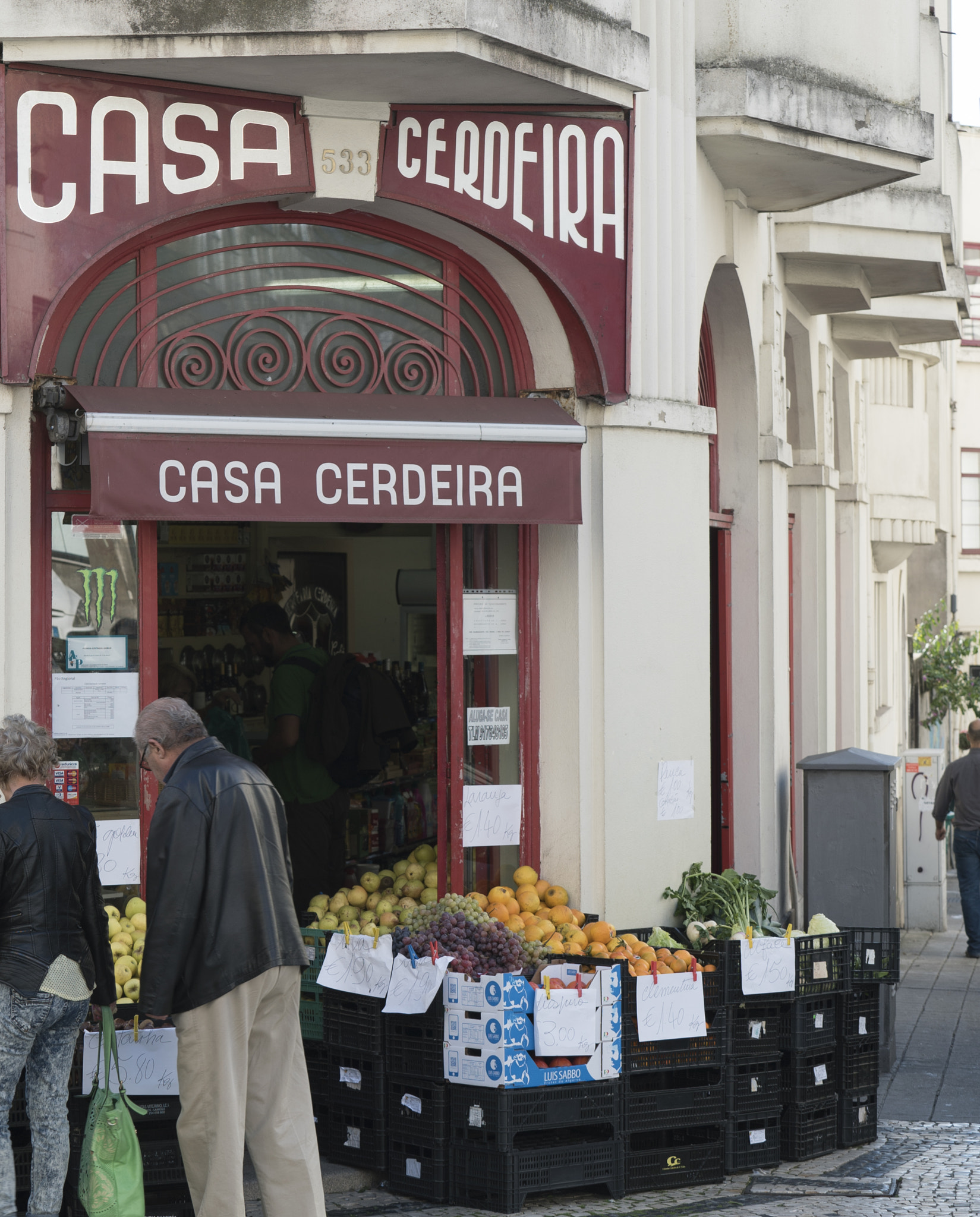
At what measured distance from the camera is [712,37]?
8.03 m

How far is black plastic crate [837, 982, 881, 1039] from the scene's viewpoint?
7.01 m

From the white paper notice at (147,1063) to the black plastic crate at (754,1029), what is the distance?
2.24 meters

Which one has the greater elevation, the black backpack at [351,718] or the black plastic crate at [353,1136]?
the black backpack at [351,718]

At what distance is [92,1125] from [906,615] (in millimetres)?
18831

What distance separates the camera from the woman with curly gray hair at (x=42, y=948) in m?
5.23

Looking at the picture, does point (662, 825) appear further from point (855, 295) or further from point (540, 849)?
point (855, 295)

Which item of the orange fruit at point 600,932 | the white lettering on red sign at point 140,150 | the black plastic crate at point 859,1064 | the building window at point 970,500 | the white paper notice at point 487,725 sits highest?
the building window at point 970,500

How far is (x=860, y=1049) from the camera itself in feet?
23.1

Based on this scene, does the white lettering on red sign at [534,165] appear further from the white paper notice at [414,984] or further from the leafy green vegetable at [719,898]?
the white paper notice at [414,984]

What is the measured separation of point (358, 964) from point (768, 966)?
1700 mm

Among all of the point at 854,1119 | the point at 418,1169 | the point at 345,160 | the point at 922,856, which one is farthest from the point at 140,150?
the point at 922,856

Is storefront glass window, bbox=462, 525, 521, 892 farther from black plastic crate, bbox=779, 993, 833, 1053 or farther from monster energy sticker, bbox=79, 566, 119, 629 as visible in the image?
monster energy sticker, bbox=79, 566, 119, 629

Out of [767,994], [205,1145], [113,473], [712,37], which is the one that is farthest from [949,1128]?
[712,37]

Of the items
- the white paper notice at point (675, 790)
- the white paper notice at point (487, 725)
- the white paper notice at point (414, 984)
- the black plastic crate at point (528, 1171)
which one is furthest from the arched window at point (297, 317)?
the black plastic crate at point (528, 1171)
